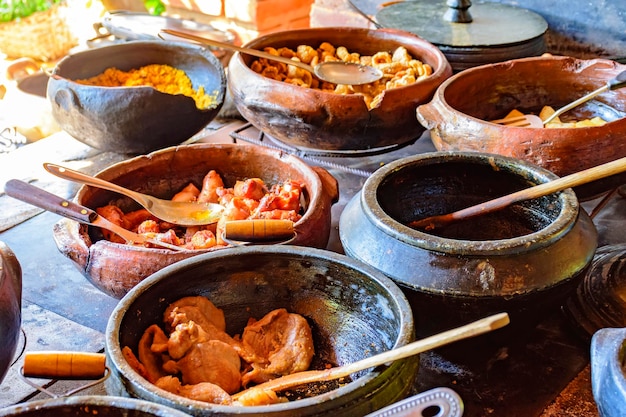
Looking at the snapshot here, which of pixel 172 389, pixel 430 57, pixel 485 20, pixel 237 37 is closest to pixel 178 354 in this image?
pixel 172 389

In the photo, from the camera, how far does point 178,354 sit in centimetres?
122

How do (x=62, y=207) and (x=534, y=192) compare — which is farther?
(x=62, y=207)

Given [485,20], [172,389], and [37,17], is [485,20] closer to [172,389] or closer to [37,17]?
[172,389]

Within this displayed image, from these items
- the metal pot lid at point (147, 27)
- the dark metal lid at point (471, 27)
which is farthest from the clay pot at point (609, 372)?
the metal pot lid at point (147, 27)

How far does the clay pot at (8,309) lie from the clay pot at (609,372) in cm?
94

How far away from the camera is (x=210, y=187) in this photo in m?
1.84

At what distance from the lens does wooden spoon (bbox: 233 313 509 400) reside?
0.90m

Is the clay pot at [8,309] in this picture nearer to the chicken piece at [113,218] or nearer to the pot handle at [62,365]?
the pot handle at [62,365]

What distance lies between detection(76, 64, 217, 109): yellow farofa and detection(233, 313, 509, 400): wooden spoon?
139 centimetres

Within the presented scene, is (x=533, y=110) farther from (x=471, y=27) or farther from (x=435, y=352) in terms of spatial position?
(x=435, y=352)

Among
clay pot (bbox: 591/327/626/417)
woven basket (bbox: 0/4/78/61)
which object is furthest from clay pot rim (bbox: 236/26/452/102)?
woven basket (bbox: 0/4/78/61)

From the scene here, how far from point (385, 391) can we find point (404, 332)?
0.35 ft

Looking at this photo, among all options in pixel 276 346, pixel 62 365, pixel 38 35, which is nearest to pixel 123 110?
pixel 276 346

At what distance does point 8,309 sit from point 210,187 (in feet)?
2.57
